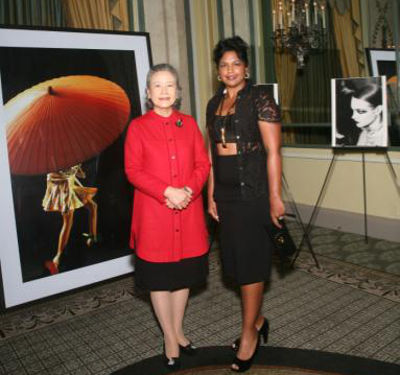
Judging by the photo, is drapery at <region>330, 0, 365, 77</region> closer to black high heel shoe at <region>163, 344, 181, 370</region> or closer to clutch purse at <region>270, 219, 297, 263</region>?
clutch purse at <region>270, 219, 297, 263</region>

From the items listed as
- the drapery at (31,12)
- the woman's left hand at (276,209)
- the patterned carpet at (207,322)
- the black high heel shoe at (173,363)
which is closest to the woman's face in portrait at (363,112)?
the patterned carpet at (207,322)

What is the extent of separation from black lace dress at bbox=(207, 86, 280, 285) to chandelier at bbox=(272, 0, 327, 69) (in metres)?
3.20

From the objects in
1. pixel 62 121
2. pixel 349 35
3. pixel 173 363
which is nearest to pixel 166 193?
pixel 173 363

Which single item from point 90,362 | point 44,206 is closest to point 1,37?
point 44,206

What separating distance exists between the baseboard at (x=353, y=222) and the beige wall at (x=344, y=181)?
6 centimetres

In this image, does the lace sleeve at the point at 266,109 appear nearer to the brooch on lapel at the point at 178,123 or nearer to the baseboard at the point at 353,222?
the brooch on lapel at the point at 178,123

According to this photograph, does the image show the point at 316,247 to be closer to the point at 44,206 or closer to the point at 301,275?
the point at 301,275

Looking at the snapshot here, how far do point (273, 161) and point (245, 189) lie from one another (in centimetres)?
19

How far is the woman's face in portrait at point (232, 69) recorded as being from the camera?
217cm

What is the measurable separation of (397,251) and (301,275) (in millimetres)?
1095

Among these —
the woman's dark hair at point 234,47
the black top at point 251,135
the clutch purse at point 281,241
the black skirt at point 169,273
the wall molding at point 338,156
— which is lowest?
the black skirt at point 169,273

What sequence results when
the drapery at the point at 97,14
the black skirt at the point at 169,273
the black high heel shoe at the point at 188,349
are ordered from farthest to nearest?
the drapery at the point at 97,14
the black high heel shoe at the point at 188,349
the black skirt at the point at 169,273

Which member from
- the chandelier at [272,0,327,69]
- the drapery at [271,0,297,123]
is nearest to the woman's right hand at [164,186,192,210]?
the chandelier at [272,0,327,69]

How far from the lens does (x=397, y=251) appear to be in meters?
4.08
